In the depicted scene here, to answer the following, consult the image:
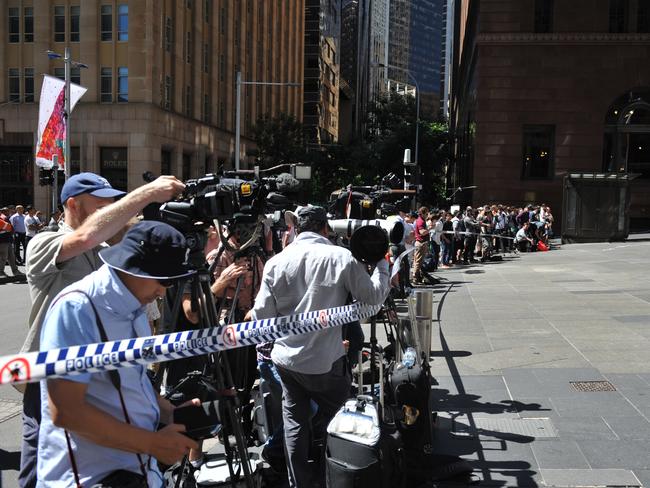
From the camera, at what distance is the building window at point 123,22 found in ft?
126

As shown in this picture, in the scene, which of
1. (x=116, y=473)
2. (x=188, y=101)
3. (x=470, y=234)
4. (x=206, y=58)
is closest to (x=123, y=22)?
(x=188, y=101)

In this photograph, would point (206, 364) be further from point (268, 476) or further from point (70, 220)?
point (268, 476)

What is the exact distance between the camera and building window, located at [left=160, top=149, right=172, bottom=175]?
40.5 meters

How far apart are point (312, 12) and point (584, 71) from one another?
58.5 metres

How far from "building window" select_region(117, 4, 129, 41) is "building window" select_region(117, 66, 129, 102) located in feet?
5.83

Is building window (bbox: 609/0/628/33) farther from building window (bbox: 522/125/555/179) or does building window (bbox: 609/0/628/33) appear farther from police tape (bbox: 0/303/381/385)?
police tape (bbox: 0/303/381/385)

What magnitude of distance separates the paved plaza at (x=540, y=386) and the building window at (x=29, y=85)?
2875 cm

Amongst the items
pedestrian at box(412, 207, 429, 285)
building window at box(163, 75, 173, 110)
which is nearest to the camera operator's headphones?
pedestrian at box(412, 207, 429, 285)

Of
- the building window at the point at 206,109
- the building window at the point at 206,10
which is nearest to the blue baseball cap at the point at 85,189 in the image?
the building window at the point at 206,109

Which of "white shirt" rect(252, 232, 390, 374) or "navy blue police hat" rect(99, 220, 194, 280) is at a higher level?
"navy blue police hat" rect(99, 220, 194, 280)

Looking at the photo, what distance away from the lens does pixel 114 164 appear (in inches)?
1551

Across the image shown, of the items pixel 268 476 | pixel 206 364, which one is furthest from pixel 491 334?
pixel 206 364

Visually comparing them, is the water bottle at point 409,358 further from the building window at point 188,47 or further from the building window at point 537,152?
the building window at point 188,47

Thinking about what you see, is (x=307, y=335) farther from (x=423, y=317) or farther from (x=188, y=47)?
(x=188, y=47)
